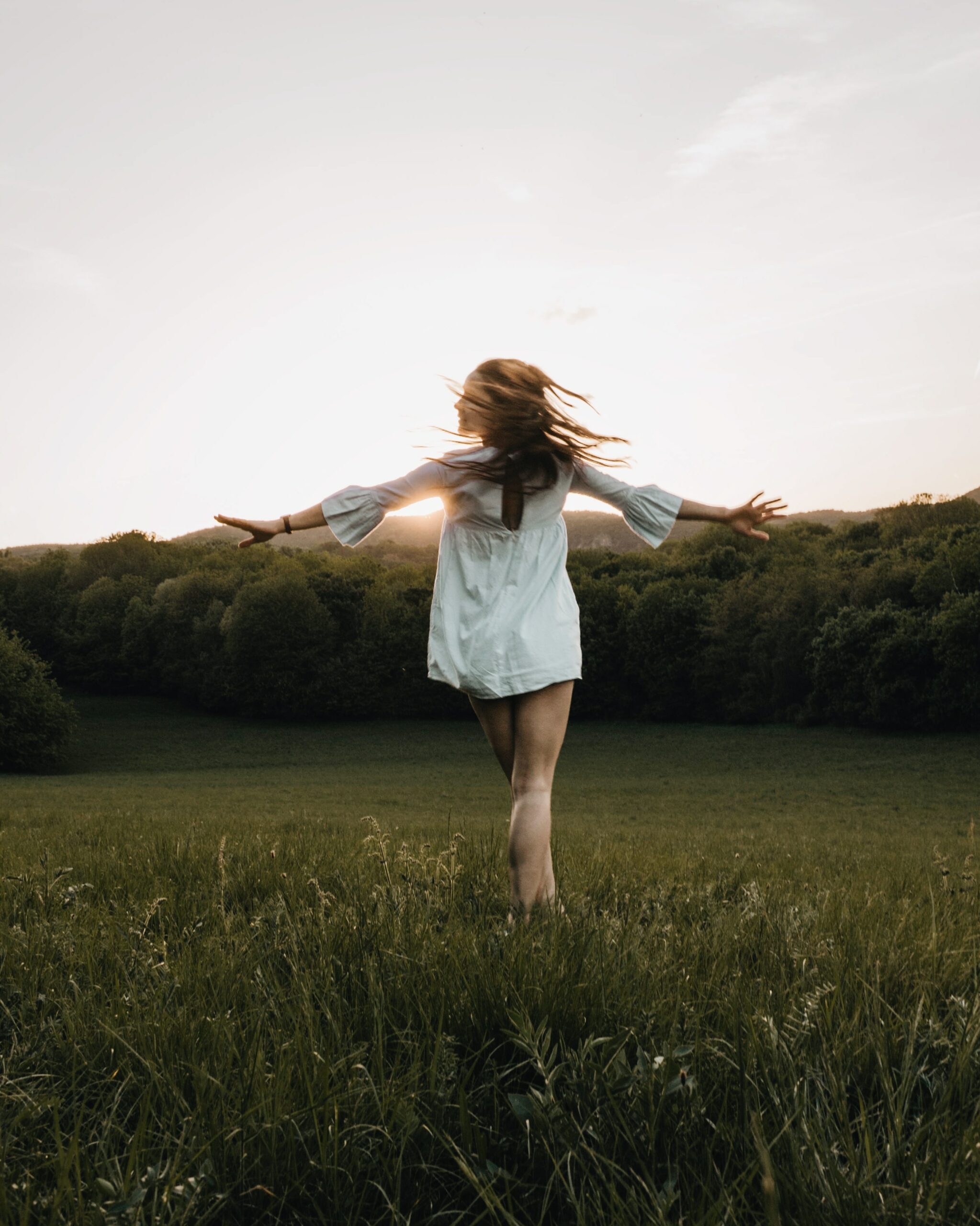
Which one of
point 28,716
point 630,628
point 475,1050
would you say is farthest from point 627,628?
point 475,1050

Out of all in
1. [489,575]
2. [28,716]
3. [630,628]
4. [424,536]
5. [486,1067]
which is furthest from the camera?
[424,536]

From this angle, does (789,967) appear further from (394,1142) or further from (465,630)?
(465,630)

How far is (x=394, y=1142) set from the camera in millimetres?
1487

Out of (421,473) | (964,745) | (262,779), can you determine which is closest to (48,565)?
(262,779)

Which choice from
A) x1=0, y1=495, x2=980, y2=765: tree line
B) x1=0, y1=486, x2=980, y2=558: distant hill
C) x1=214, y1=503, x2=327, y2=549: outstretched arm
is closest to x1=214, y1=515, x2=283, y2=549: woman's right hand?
x1=214, y1=503, x2=327, y2=549: outstretched arm

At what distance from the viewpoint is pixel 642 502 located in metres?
4.12

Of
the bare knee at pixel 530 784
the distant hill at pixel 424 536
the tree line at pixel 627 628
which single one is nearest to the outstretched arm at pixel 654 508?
the bare knee at pixel 530 784

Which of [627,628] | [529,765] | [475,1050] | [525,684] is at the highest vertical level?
[525,684]

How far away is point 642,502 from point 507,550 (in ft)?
2.48

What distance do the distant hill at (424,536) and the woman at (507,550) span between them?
75868 millimetres

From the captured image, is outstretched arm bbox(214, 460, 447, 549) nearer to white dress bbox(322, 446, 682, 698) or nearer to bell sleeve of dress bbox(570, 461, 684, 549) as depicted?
white dress bbox(322, 446, 682, 698)

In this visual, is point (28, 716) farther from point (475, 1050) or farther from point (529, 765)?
point (475, 1050)

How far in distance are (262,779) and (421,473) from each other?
4209 centimetres

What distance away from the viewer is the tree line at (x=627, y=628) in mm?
50344
